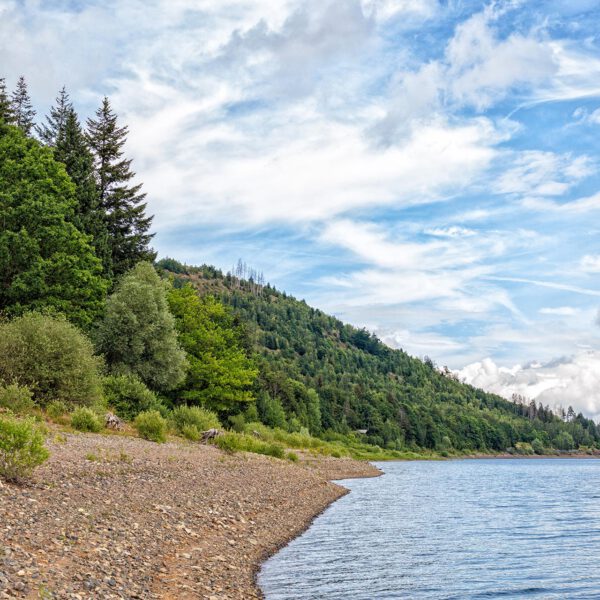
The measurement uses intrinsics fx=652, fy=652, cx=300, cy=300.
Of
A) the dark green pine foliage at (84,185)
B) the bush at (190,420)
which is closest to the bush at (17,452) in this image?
the bush at (190,420)

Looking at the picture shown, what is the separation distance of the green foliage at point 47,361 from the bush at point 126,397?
21.0ft

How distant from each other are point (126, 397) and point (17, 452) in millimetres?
29828

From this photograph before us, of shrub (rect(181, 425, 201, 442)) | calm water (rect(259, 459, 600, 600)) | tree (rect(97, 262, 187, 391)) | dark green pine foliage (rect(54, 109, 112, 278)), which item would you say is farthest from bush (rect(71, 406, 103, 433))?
dark green pine foliage (rect(54, 109, 112, 278))

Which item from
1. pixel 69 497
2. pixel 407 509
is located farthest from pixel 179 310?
pixel 69 497

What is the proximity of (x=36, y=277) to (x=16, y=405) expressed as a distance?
1746 cm

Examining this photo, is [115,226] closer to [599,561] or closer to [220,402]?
[220,402]

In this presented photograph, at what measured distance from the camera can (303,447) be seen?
3290 inches

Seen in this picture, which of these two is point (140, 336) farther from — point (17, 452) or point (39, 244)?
point (17, 452)

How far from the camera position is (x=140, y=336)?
180ft

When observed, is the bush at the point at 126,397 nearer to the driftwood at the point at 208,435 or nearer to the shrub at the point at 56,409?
the driftwood at the point at 208,435

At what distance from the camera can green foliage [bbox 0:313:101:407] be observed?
3694cm

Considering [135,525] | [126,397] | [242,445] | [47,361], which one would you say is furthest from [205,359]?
[135,525]

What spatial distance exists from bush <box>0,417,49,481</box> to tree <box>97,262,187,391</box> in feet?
118

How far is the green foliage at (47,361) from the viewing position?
36.9 m
